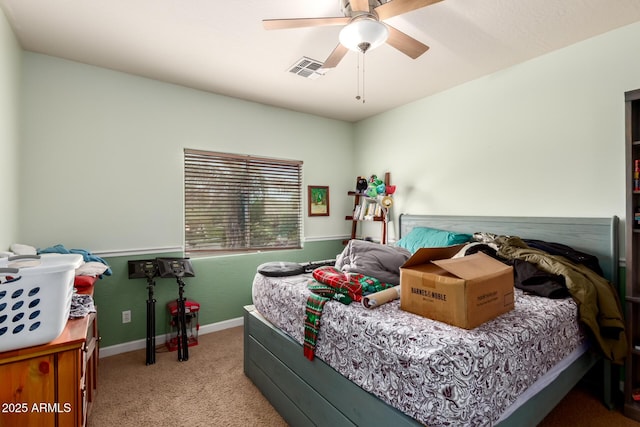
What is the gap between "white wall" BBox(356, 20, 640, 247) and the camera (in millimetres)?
2215

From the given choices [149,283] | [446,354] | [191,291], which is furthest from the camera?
[191,291]

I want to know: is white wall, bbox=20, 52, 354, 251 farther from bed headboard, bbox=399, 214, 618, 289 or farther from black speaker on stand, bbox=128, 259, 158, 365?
bed headboard, bbox=399, 214, 618, 289

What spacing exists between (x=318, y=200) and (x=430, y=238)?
5.44 ft

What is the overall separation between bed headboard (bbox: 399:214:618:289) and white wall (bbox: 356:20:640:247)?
0.09 m

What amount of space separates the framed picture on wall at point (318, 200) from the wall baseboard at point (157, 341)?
1.65m

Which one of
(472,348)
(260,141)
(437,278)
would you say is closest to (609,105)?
(437,278)

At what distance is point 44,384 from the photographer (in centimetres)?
121

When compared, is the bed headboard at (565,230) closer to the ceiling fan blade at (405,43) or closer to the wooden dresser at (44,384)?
the ceiling fan blade at (405,43)

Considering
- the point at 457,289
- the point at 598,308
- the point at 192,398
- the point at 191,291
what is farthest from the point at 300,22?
the point at 191,291

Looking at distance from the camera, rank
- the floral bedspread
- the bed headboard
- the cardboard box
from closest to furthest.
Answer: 1. the floral bedspread
2. the cardboard box
3. the bed headboard

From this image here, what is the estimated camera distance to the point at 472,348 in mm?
1093

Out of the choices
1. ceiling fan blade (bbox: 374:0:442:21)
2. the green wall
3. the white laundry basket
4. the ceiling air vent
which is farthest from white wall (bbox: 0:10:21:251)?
ceiling fan blade (bbox: 374:0:442:21)

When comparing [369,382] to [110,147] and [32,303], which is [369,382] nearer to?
[32,303]

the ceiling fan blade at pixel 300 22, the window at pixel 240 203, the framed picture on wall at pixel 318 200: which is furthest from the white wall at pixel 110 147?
the ceiling fan blade at pixel 300 22
